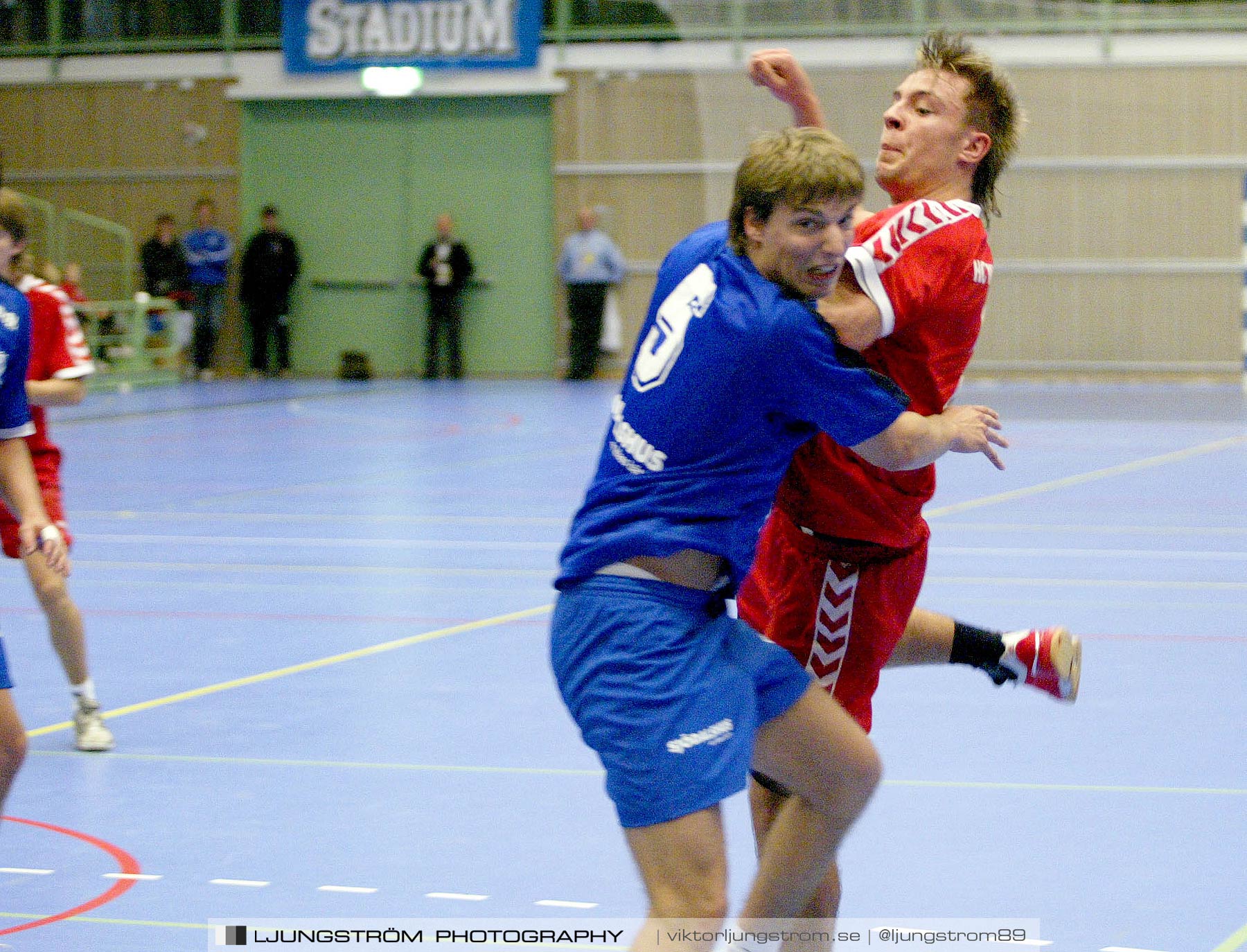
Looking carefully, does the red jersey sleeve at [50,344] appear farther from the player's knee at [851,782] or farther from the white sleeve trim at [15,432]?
the player's knee at [851,782]

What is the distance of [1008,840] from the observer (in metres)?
4.44

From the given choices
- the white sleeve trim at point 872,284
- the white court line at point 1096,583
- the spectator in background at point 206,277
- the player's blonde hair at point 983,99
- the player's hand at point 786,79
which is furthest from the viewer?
the spectator in background at point 206,277

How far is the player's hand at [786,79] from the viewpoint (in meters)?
3.80

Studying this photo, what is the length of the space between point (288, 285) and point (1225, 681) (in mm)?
19901

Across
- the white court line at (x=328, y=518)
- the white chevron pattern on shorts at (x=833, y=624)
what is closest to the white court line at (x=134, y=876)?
the white chevron pattern on shorts at (x=833, y=624)

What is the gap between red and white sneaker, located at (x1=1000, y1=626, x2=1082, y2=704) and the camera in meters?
3.91

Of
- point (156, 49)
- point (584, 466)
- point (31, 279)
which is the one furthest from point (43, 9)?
point (31, 279)

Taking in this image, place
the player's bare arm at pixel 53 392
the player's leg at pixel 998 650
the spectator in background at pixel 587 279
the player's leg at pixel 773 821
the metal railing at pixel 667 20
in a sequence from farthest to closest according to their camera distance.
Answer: the spectator in background at pixel 587 279
the metal railing at pixel 667 20
the player's bare arm at pixel 53 392
the player's leg at pixel 998 650
the player's leg at pixel 773 821

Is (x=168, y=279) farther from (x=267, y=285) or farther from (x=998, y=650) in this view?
(x=998, y=650)

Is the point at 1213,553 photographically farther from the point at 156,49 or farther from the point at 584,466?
the point at 156,49

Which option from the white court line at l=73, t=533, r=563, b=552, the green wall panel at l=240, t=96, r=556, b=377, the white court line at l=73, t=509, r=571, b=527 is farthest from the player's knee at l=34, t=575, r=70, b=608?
the green wall panel at l=240, t=96, r=556, b=377

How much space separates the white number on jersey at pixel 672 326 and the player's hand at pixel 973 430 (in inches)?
21.3

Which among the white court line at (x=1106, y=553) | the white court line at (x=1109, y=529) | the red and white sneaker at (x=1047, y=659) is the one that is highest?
the red and white sneaker at (x=1047, y=659)

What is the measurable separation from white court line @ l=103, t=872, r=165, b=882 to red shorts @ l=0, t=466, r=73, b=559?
167cm
